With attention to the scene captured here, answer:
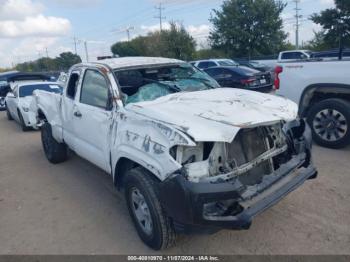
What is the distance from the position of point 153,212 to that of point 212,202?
60 centimetres

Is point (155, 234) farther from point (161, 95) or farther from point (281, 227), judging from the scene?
point (161, 95)

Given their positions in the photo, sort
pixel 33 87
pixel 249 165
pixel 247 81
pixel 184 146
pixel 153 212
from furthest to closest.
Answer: pixel 247 81 → pixel 33 87 → pixel 249 165 → pixel 153 212 → pixel 184 146

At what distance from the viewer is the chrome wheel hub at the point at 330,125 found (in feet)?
18.0

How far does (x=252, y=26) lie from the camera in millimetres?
36406

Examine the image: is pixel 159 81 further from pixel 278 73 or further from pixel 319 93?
pixel 319 93

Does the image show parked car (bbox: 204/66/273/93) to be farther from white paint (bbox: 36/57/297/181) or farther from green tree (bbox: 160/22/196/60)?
green tree (bbox: 160/22/196/60)

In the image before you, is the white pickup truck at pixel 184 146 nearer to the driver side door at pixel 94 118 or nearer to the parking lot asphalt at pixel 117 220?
the driver side door at pixel 94 118

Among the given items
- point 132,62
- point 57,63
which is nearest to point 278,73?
point 132,62

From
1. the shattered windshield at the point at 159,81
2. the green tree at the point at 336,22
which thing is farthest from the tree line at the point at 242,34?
the shattered windshield at the point at 159,81

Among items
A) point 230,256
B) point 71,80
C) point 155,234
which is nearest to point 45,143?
point 71,80

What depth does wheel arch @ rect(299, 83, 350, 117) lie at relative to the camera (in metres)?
5.44

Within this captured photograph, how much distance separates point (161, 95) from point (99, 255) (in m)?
1.95

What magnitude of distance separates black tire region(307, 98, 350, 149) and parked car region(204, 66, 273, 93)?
6.48 m

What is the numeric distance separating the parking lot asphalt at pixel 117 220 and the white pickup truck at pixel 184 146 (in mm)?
495
